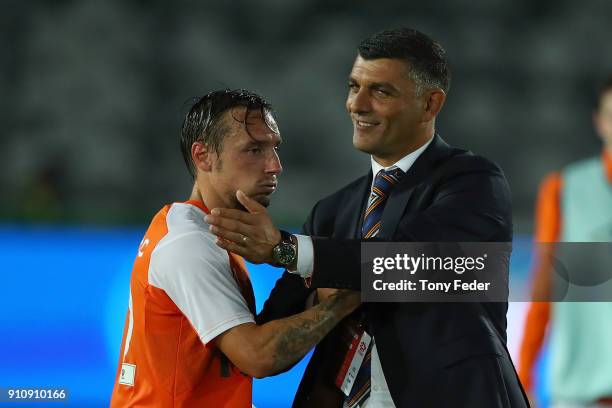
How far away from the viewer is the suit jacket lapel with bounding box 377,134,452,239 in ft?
7.88

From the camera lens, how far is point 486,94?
8.45 metres

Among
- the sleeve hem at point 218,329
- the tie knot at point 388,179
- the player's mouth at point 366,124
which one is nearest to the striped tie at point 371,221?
the tie knot at point 388,179

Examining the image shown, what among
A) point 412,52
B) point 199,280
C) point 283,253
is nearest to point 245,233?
point 283,253

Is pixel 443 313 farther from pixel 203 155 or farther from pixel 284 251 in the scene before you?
pixel 203 155

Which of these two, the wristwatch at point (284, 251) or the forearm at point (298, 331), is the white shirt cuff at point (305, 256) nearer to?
the wristwatch at point (284, 251)

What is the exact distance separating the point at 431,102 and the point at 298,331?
29.8 inches

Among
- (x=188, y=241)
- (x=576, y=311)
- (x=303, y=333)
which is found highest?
(x=576, y=311)

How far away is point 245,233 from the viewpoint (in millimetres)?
2141

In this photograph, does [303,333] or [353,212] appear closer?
[303,333]

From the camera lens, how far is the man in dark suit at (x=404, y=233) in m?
2.23

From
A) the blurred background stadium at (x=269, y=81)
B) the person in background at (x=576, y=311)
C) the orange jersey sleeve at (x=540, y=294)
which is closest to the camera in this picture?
the person in background at (x=576, y=311)

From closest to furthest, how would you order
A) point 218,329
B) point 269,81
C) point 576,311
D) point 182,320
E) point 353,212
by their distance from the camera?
point 218,329 < point 182,320 < point 353,212 < point 576,311 < point 269,81

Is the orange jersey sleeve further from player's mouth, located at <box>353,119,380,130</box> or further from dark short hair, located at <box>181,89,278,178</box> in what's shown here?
dark short hair, located at <box>181,89,278,178</box>

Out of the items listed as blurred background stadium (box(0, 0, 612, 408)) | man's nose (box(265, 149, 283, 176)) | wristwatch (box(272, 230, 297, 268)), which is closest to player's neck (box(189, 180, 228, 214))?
man's nose (box(265, 149, 283, 176))
